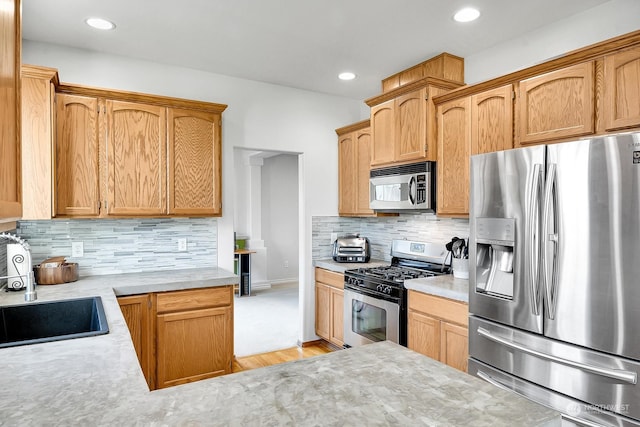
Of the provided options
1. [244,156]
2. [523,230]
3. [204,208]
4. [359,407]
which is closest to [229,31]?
[204,208]

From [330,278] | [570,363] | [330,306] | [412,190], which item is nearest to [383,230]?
[330,278]

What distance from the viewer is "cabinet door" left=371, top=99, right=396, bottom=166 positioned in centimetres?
338

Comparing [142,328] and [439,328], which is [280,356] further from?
[439,328]

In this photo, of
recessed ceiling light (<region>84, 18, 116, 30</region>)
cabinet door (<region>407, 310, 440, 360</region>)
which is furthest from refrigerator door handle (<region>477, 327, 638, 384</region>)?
recessed ceiling light (<region>84, 18, 116, 30</region>)

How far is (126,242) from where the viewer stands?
3.22m

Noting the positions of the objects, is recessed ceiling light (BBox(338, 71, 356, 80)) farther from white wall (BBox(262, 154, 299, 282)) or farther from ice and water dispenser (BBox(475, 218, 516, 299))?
white wall (BBox(262, 154, 299, 282))

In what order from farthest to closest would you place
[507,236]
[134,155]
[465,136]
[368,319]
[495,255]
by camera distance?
[368,319]
[134,155]
[465,136]
[495,255]
[507,236]

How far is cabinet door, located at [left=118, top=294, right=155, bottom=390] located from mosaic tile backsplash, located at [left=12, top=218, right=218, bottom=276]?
59cm

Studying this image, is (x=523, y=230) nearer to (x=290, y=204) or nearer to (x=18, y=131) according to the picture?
(x=18, y=131)

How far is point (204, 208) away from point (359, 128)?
1753mm

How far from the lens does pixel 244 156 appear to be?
7.02 metres

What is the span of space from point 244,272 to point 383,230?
2.97 metres

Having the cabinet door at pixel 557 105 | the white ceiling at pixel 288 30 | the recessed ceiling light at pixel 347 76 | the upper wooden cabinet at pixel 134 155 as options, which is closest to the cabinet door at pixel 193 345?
the upper wooden cabinet at pixel 134 155

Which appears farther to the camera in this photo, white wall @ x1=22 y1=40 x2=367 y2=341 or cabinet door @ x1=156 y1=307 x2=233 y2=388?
white wall @ x1=22 y1=40 x2=367 y2=341
